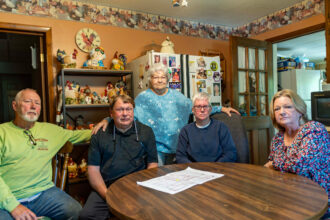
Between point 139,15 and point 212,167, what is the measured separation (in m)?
2.75

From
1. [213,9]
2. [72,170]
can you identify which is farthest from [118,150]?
[213,9]

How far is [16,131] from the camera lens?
1741 millimetres

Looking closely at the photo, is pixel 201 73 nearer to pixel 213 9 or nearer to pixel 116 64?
pixel 213 9

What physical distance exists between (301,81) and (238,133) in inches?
139

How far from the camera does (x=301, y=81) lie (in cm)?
479

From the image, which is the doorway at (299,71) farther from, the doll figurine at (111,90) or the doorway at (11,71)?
the doorway at (11,71)

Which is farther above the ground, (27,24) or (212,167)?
(27,24)

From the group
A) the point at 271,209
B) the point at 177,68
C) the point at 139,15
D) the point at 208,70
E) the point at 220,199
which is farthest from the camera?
the point at 139,15

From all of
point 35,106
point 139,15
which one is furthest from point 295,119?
point 139,15

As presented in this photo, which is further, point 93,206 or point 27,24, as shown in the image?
point 27,24

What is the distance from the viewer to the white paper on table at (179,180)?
3.81 feet

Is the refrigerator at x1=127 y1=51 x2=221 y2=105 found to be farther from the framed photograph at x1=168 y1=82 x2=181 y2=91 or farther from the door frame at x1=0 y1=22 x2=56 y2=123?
the door frame at x1=0 y1=22 x2=56 y2=123

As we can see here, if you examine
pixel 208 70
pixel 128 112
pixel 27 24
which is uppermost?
pixel 27 24

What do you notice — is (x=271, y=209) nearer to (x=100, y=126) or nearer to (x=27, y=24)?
(x=100, y=126)
